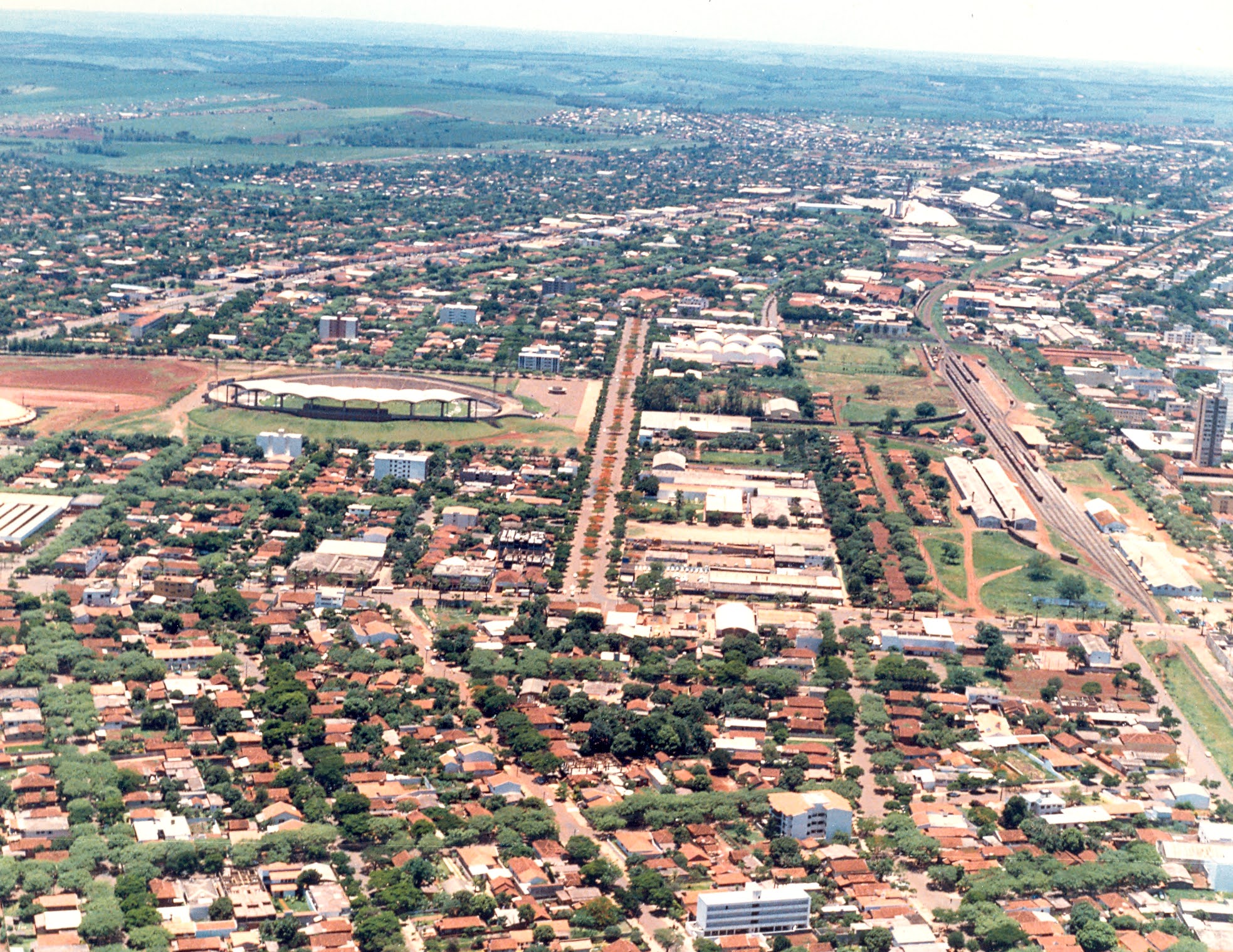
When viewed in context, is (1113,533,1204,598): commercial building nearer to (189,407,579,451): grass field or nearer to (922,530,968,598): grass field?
(922,530,968,598): grass field

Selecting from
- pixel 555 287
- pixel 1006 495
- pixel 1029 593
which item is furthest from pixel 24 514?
pixel 555 287

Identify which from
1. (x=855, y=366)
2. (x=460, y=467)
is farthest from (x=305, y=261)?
(x=460, y=467)

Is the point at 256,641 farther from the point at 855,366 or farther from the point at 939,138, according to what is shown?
the point at 939,138

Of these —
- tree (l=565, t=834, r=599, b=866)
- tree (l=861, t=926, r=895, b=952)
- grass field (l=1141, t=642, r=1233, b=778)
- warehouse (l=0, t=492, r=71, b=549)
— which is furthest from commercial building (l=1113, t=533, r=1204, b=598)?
warehouse (l=0, t=492, r=71, b=549)

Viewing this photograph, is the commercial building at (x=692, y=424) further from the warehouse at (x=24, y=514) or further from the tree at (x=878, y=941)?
the tree at (x=878, y=941)

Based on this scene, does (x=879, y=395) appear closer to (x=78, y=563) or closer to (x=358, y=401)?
(x=358, y=401)

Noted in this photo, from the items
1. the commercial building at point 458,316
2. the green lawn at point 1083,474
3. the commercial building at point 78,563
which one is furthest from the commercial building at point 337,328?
the commercial building at point 78,563
